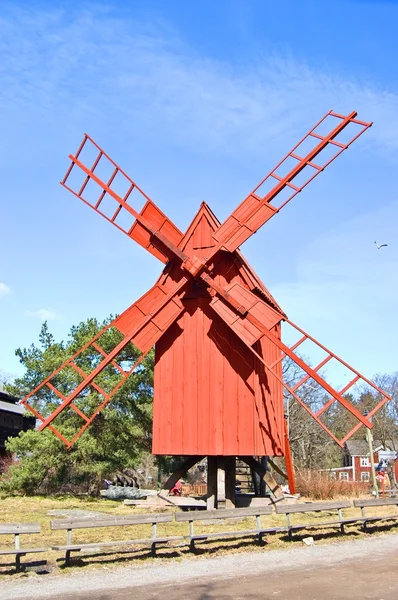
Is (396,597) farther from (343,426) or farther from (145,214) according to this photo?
(343,426)

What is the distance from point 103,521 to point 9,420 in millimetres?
28401

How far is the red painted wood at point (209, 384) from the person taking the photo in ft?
44.5

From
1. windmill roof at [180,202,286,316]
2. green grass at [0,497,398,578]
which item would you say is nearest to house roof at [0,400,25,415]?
green grass at [0,497,398,578]

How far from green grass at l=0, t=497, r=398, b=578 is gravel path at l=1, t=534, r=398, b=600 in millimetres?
391

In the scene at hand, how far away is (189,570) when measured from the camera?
28.3 ft

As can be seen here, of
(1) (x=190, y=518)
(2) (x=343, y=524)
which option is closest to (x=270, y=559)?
(1) (x=190, y=518)

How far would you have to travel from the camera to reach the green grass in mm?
9062

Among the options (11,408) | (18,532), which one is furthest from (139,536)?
(11,408)

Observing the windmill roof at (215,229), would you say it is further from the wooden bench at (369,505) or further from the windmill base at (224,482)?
the wooden bench at (369,505)

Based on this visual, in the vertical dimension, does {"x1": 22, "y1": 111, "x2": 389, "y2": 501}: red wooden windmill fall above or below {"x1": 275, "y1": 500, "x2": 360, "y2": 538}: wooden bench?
above

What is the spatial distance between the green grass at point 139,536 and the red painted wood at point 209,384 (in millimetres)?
1818

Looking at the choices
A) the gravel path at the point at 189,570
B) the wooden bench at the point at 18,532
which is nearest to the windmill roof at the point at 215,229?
the gravel path at the point at 189,570

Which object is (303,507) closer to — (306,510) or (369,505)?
(306,510)

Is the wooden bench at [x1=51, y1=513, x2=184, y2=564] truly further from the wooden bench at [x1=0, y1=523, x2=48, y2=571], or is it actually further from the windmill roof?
the windmill roof
